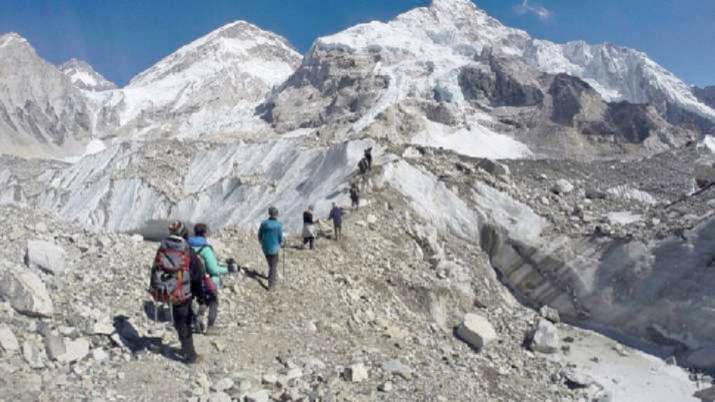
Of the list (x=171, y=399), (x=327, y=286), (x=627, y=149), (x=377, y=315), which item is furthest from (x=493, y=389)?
→ (x=627, y=149)

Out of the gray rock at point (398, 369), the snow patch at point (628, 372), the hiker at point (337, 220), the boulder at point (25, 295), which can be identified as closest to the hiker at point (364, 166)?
the hiker at point (337, 220)

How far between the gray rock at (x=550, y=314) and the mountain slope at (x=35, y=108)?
483ft

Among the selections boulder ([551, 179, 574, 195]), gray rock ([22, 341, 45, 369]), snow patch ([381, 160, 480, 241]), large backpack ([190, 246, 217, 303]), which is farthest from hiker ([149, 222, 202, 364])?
boulder ([551, 179, 574, 195])

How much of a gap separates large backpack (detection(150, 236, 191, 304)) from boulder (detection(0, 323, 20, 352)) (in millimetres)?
1815

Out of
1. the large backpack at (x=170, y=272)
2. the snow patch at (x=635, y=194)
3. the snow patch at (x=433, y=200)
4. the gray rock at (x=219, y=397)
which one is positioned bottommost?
the gray rock at (x=219, y=397)

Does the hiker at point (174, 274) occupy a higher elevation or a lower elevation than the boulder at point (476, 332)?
lower

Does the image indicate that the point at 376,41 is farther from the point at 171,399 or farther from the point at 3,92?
the point at 171,399

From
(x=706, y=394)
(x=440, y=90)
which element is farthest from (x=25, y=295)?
(x=440, y=90)

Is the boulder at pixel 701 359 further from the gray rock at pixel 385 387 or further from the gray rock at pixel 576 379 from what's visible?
the gray rock at pixel 385 387

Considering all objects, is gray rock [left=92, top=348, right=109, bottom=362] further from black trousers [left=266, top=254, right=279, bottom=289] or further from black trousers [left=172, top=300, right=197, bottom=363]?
black trousers [left=266, top=254, right=279, bottom=289]

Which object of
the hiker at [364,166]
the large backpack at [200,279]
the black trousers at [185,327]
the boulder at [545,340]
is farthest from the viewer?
the hiker at [364,166]

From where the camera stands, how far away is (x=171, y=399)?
7664 millimetres

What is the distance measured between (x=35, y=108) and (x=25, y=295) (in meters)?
169

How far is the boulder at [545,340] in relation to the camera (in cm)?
1421
